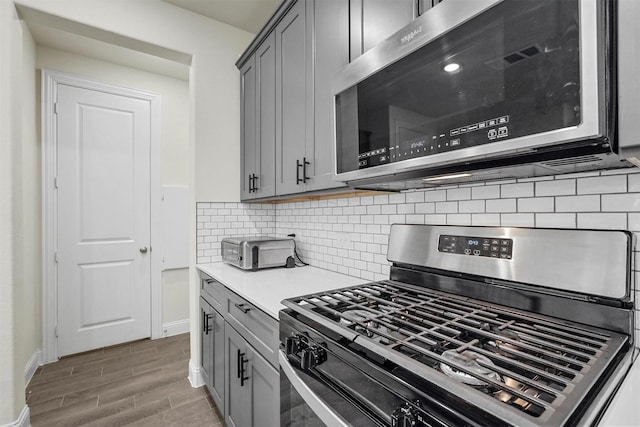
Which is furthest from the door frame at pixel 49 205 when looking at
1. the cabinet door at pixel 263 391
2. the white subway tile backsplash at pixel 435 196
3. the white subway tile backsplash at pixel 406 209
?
the white subway tile backsplash at pixel 435 196

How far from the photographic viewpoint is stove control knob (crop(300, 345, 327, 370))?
84cm

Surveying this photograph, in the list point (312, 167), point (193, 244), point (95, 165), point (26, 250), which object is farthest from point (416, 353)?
point (95, 165)

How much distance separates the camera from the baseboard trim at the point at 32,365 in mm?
2328

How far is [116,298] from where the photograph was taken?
9.78 ft

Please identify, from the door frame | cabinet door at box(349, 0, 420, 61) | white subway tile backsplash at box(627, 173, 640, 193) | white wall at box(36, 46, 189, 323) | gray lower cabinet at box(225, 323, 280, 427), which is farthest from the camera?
white wall at box(36, 46, 189, 323)

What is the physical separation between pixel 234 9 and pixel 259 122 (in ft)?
2.90

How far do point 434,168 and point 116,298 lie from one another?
10.6 ft

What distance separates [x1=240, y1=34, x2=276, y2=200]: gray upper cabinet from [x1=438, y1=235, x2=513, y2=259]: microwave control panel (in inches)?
44.3

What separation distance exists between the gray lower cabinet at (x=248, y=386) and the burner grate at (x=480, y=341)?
38cm

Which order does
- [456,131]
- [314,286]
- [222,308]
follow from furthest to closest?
[222,308], [314,286], [456,131]

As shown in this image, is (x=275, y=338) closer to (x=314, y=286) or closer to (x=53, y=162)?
(x=314, y=286)

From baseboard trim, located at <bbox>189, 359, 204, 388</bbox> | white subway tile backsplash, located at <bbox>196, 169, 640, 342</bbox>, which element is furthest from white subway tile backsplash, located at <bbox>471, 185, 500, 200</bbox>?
baseboard trim, located at <bbox>189, 359, 204, 388</bbox>

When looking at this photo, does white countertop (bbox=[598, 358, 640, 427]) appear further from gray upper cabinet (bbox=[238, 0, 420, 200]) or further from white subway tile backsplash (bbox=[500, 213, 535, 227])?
gray upper cabinet (bbox=[238, 0, 420, 200])

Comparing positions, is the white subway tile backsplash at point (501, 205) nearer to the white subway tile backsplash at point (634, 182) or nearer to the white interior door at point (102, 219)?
the white subway tile backsplash at point (634, 182)
